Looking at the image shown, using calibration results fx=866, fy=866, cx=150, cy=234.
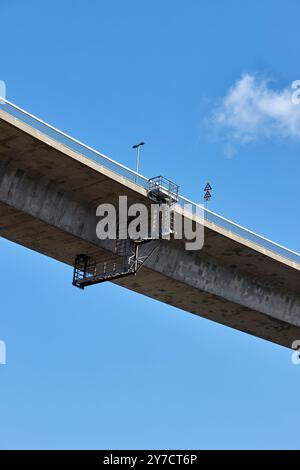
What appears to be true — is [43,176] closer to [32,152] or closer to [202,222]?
[32,152]

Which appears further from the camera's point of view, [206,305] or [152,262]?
[206,305]

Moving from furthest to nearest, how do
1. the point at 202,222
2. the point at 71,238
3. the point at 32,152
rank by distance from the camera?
1. the point at 202,222
2. the point at 71,238
3. the point at 32,152

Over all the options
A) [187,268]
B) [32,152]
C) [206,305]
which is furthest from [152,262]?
[32,152]

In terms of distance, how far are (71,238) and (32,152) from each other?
4.78 meters

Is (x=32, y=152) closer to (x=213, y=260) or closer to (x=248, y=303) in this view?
(x=213, y=260)

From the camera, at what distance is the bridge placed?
110 ft

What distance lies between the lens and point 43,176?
114 ft

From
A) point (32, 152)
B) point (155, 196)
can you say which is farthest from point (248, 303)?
point (32, 152)

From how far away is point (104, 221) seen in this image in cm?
3738

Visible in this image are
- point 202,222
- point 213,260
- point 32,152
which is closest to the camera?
point 32,152

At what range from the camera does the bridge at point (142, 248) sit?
33.4 m

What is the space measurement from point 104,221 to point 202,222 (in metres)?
4.60

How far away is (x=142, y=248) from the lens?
128ft

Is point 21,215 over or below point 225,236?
below
